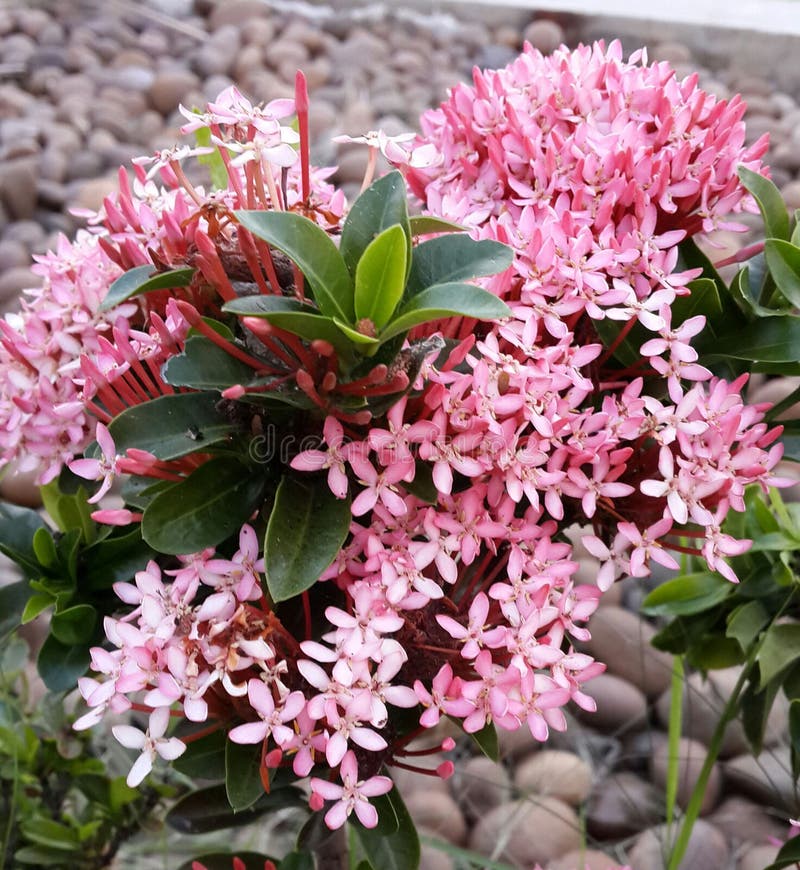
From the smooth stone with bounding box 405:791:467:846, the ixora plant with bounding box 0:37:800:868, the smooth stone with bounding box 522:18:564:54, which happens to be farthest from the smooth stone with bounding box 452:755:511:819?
the smooth stone with bounding box 522:18:564:54

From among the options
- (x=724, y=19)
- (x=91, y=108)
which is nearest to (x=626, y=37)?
(x=724, y=19)

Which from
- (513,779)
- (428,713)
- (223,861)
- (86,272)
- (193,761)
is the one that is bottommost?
(513,779)

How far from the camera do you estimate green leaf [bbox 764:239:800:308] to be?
1.95ft

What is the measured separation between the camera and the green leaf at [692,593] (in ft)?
2.59

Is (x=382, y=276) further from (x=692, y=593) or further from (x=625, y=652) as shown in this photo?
(x=625, y=652)

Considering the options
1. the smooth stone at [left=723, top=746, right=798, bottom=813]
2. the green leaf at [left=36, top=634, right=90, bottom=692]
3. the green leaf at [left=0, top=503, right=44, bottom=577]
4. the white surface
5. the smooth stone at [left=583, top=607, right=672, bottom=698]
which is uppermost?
the white surface

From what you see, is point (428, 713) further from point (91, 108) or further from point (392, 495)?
point (91, 108)

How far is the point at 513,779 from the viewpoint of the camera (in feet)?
3.65

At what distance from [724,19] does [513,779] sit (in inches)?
66.0

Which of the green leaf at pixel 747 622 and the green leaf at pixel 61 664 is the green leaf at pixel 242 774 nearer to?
the green leaf at pixel 61 664

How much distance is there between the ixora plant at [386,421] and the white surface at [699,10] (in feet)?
4.96

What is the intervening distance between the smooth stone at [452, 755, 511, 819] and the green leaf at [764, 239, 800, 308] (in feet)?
2.18

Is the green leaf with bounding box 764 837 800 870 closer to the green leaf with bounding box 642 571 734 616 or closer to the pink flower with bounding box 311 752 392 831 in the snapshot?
the green leaf with bounding box 642 571 734 616

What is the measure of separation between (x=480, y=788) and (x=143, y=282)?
0.79m
